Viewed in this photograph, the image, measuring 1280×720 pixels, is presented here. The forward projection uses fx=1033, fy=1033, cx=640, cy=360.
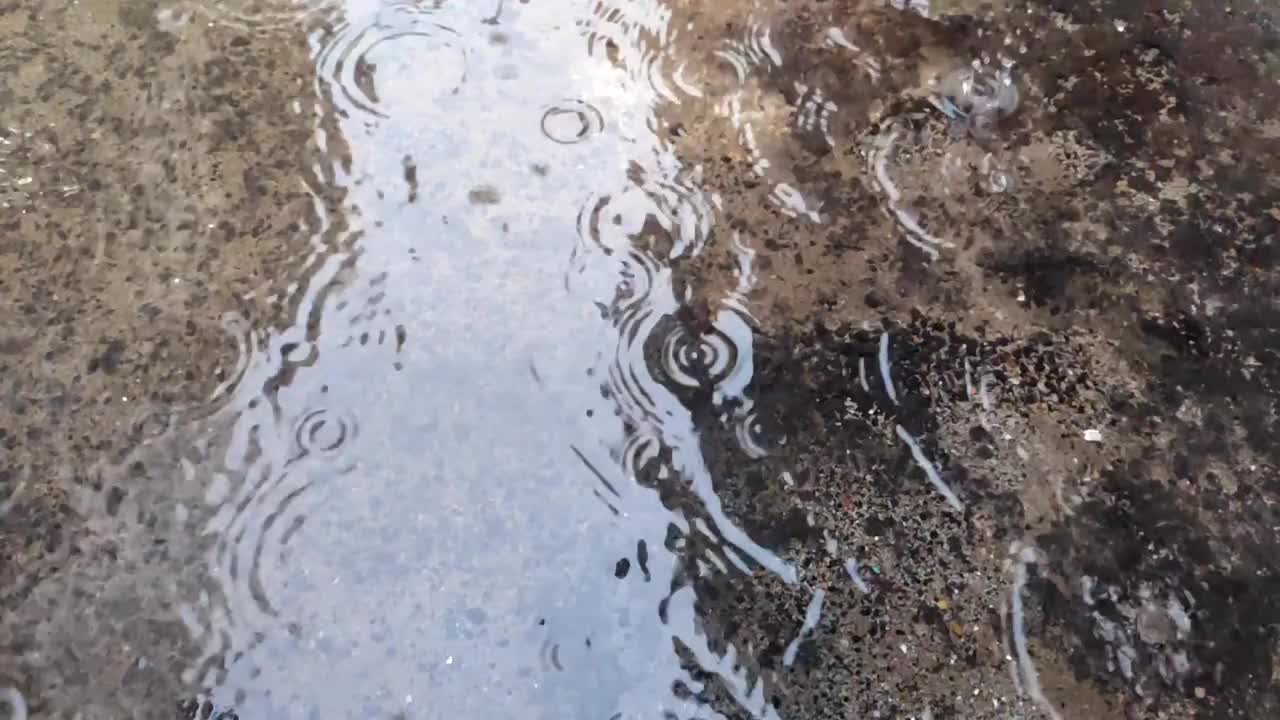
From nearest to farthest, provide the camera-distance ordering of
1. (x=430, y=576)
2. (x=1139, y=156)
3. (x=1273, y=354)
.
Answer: (x=430, y=576), (x=1273, y=354), (x=1139, y=156)

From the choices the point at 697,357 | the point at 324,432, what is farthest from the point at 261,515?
the point at 697,357

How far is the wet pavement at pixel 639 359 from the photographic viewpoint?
974 millimetres

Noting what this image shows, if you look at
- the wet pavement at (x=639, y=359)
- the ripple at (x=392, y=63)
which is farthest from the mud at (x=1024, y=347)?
the ripple at (x=392, y=63)

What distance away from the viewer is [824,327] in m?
1.13

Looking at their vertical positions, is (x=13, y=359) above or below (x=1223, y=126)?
below

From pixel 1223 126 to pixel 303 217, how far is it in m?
1.12

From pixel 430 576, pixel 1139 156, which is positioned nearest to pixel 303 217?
pixel 430 576

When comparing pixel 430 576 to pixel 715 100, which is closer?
pixel 430 576

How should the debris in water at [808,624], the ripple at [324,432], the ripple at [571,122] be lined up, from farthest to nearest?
the ripple at [571,122], the ripple at [324,432], the debris in water at [808,624]

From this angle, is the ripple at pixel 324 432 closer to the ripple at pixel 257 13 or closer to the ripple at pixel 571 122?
the ripple at pixel 571 122

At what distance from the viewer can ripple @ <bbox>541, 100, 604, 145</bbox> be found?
1258mm

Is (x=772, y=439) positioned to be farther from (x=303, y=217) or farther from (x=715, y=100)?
(x=303, y=217)

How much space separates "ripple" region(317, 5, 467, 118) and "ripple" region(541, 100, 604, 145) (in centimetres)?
13

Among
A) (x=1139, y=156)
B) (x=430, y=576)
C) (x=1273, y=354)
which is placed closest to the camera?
(x=430, y=576)
